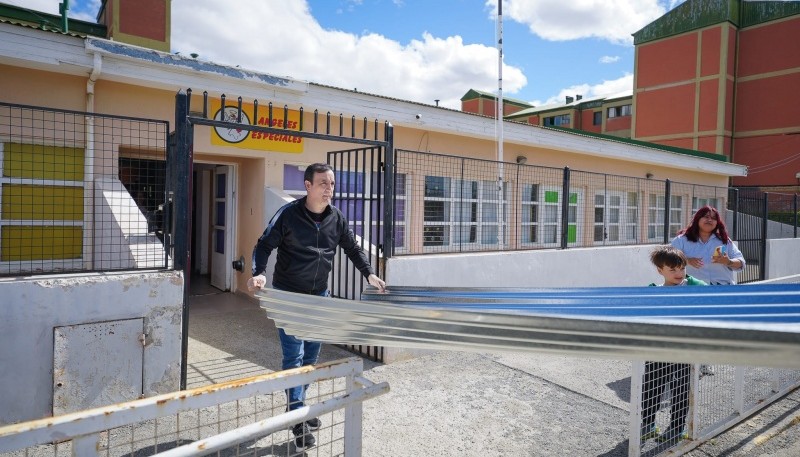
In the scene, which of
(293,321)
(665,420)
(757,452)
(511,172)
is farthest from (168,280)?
(511,172)

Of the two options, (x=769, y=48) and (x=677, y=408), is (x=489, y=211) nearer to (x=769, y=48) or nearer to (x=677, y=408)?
(x=677, y=408)

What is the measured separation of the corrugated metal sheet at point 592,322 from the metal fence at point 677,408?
1659mm

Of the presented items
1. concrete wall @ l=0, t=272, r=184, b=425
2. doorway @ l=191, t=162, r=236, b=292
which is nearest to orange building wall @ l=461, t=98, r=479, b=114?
doorway @ l=191, t=162, r=236, b=292

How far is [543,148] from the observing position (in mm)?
12125

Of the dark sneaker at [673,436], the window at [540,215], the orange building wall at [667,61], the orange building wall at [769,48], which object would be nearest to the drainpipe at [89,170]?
the dark sneaker at [673,436]

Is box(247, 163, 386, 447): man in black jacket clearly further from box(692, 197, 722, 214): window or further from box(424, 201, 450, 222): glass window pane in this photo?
box(692, 197, 722, 214): window

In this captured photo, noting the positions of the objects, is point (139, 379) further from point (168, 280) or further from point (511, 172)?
point (511, 172)

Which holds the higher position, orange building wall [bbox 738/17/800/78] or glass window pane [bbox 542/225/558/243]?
orange building wall [bbox 738/17/800/78]

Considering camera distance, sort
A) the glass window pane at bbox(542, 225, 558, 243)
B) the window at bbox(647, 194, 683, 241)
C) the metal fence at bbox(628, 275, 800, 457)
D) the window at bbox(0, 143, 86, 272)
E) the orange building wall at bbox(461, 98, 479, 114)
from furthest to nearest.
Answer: the orange building wall at bbox(461, 98, 479, 114)
the window at bbox(647, 194, 683, 241)
the glass window pane at bbox(542, 225, 558, 243)
the window at bbox(0, 143, 86, 272)
the metal fence at bbox(628, 275, 800, 457)

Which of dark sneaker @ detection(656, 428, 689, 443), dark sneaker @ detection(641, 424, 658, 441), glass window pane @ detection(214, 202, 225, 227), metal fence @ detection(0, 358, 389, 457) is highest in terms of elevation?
glass window pane @ detection(214, 202, 225, 227)

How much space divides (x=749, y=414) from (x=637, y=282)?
238 inches

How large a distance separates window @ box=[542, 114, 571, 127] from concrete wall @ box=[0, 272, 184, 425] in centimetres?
3655

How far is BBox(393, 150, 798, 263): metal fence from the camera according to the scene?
9.12 metres

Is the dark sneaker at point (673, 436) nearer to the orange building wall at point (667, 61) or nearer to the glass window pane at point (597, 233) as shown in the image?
the glass window pane at point (597, 233)
